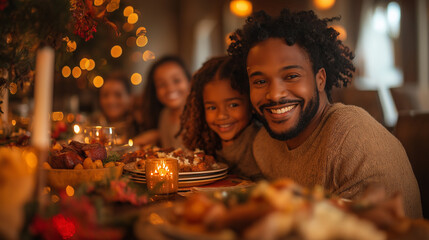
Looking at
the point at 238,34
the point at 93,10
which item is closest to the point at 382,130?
the point at 238,34

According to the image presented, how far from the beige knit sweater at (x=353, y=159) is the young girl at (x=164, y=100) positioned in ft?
7.04

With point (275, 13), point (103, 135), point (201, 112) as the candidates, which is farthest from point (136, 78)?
point (103, 135)

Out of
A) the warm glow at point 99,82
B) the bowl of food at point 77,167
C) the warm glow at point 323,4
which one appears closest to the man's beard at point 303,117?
the bowl of food at point 77,167

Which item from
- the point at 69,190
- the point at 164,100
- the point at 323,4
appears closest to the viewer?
the point at 69,190

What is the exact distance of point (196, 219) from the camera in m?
0.77

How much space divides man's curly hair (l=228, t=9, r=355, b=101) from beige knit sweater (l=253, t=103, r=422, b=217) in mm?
224

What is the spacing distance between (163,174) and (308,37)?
838mm

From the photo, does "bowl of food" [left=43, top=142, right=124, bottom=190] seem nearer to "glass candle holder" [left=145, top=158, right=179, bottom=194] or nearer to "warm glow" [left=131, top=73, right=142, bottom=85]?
"glass candle holder" [left=145, top=158, right=179, bottom=194]

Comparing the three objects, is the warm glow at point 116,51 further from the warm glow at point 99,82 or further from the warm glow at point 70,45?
the warm glow at point 70,45

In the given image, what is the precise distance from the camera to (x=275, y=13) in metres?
7.71

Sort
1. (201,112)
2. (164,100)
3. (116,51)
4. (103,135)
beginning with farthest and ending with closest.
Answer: (116,51), (164,100), (201,112), (103,135)

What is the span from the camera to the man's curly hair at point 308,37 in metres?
1.63

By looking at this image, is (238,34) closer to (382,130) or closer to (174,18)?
(382,130)

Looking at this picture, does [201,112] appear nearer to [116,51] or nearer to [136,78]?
[116,51]
